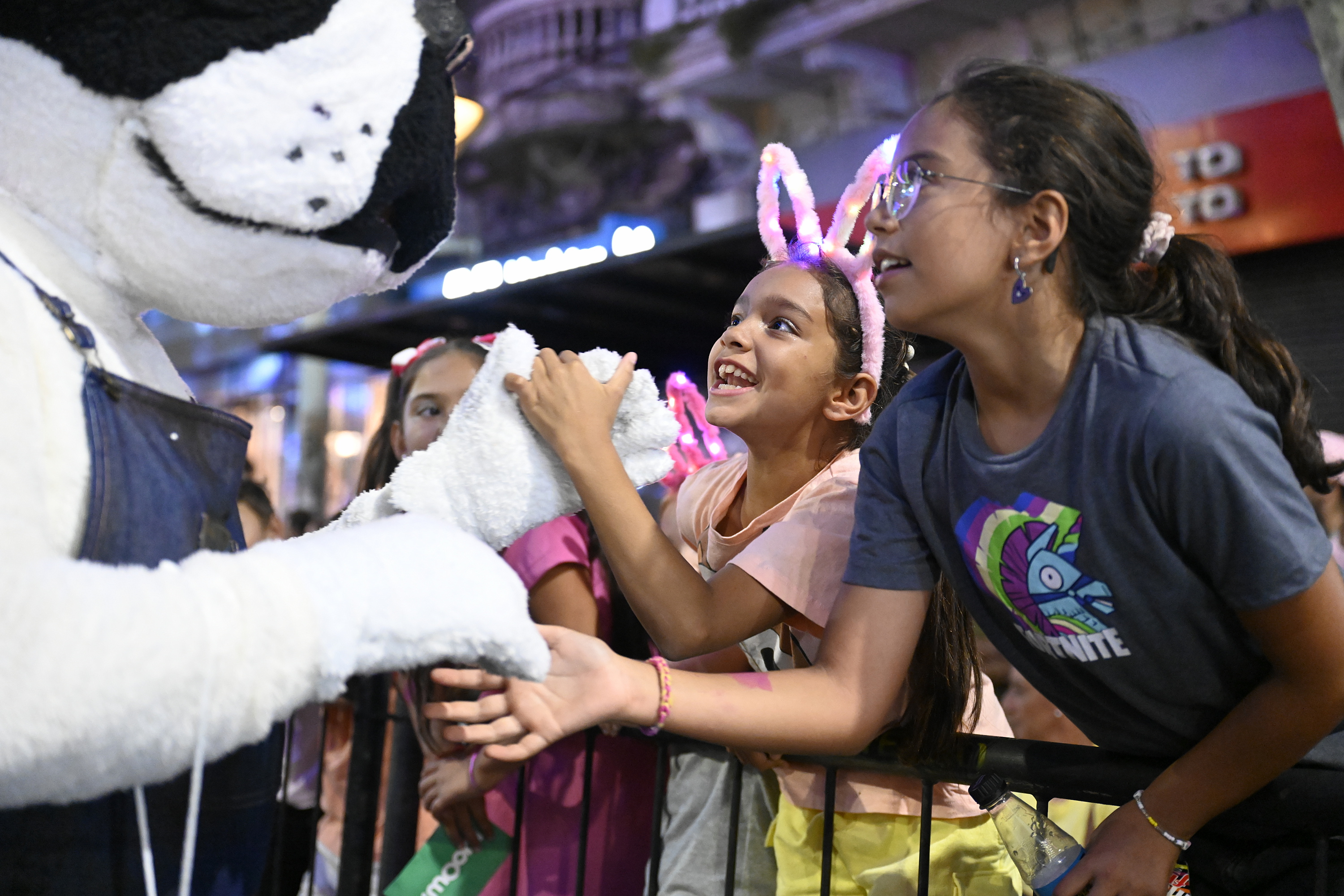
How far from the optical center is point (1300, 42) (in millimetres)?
6145

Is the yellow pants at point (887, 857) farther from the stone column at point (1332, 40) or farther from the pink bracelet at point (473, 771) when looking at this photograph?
the stone column at point (1332, 40)

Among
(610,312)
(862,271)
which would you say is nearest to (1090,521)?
(862,271)

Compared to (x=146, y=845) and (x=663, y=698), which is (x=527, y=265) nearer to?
(x=663, y=698)

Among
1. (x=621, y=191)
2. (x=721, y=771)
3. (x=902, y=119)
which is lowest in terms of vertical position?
(x=721, y=771)

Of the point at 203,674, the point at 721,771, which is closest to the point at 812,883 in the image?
the point at 721,771

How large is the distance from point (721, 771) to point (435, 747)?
2.01ft

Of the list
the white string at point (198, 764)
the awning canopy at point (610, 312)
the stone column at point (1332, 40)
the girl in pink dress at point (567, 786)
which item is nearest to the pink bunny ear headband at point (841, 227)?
the girl in pink dress at point (567, 786)

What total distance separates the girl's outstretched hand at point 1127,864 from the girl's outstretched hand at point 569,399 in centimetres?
86

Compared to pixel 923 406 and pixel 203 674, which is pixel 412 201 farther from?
pixel 923 406

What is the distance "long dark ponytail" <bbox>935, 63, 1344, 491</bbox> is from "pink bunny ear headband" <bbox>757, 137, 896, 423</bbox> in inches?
21.2

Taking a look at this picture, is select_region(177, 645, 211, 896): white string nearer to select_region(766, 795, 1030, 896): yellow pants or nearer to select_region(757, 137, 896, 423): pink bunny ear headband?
select_region(766, 795, 1030, 896): yellow pants

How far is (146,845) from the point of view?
96cm

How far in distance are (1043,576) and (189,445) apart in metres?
1.07

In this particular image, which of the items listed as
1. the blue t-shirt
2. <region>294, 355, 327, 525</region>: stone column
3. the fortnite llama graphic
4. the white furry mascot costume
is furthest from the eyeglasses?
<region>294, 355, 327, 525</region>: stone column
